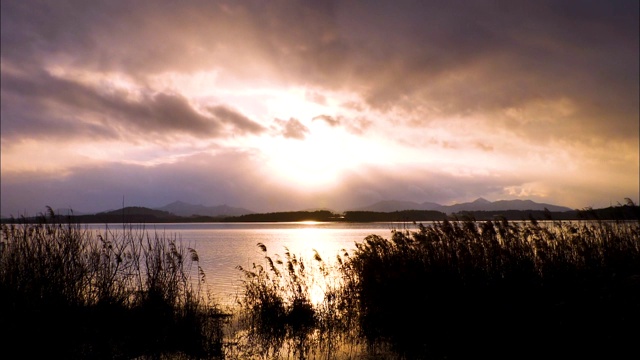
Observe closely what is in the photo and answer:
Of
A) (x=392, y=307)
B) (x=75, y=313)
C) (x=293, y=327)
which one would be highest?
(x=75, y=313)

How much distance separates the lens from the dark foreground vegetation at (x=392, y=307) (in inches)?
353

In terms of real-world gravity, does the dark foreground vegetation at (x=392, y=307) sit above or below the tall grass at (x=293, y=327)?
above

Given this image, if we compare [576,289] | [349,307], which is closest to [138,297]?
[349,307]

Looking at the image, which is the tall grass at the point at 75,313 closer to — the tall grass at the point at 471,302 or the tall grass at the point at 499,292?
the tall grass at the point at 471,302

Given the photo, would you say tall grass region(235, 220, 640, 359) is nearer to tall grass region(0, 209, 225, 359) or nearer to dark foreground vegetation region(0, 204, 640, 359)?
dark foreground vegetation region(0, 204, 640, 359)

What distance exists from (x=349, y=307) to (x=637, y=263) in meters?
9.09

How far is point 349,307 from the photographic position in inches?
541

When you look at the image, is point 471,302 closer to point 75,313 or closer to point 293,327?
point 293,327

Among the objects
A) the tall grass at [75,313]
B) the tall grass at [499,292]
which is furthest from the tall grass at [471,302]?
the tall grass at [75,313]

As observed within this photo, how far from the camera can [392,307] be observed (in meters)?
12.1

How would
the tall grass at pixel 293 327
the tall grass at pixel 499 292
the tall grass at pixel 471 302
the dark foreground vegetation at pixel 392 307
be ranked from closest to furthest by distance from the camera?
the tall grass at pixel 499 292 < the tall grass at pixel 471 302 < the dark foreground vegetation at pixel 392 307 < the tall grass at pixel 293 327

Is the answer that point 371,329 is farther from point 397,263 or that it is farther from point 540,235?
point 540,235

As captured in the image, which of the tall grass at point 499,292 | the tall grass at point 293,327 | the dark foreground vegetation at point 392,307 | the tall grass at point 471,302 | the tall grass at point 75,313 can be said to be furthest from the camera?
the tall grass at point 293,327

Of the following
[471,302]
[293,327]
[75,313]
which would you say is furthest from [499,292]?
[75,313]
